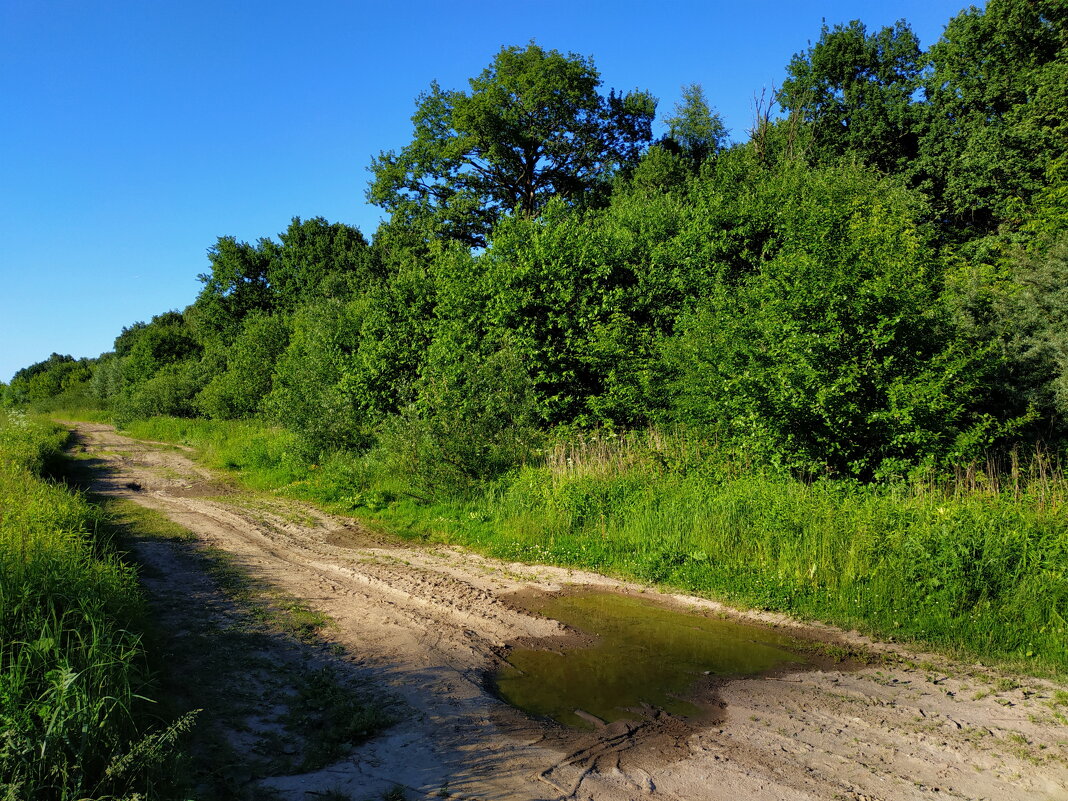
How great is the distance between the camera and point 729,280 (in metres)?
17.5

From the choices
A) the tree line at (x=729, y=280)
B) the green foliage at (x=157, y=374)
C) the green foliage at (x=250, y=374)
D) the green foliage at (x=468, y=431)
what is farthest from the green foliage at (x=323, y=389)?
the green foliage at (x=157, y=374)

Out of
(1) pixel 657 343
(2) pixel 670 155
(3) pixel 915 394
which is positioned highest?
(2) pixel 670 155

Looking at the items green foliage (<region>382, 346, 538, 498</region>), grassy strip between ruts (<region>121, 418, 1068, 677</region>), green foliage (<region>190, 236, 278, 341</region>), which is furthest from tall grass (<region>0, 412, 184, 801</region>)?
green foliage (<region>190, 236, 278, 341</region>)

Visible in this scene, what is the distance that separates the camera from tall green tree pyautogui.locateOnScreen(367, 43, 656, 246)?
31.7 m

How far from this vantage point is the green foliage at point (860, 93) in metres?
29.9

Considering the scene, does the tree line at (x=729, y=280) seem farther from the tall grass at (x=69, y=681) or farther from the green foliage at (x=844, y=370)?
the tall grass at (x=69, y=681)

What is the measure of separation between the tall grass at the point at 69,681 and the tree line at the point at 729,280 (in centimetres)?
749

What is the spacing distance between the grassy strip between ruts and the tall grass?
227 inches

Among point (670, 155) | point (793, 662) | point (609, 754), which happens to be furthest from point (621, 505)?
point (670, 155)

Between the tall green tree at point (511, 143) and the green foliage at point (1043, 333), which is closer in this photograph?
the green foliage at point (1043, 333)

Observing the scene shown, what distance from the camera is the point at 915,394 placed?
10617 millimetres

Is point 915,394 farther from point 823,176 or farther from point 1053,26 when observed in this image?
point 1053,26

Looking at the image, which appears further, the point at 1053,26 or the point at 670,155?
the point at 670,155

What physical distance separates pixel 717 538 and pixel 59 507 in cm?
966
